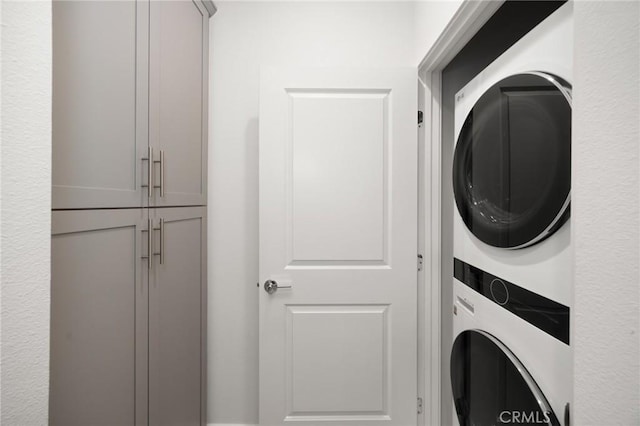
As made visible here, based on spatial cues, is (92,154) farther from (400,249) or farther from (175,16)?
(400,249)

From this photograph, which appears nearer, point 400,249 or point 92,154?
point 92,154

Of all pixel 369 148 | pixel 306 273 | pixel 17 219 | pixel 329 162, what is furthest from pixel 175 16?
pixel 306 273

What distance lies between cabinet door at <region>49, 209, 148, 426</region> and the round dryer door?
125 cm

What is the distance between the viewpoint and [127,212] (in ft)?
3.38

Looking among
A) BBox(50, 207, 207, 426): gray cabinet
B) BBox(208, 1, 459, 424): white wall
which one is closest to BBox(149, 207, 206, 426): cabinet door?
BBox(50, 207, 207, 426): gray cabinet

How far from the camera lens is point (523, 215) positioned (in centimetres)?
90

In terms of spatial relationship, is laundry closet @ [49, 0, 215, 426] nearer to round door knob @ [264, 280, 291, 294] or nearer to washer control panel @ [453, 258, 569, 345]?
round door knob @ [264, 280, 291, 294]

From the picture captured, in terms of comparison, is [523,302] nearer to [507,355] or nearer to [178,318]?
[507,355]

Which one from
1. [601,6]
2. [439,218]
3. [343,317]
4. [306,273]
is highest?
[601,6]

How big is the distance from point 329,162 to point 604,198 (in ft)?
3.50

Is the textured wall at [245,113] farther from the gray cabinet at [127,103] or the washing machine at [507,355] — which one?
the washing machine at [507,355]
